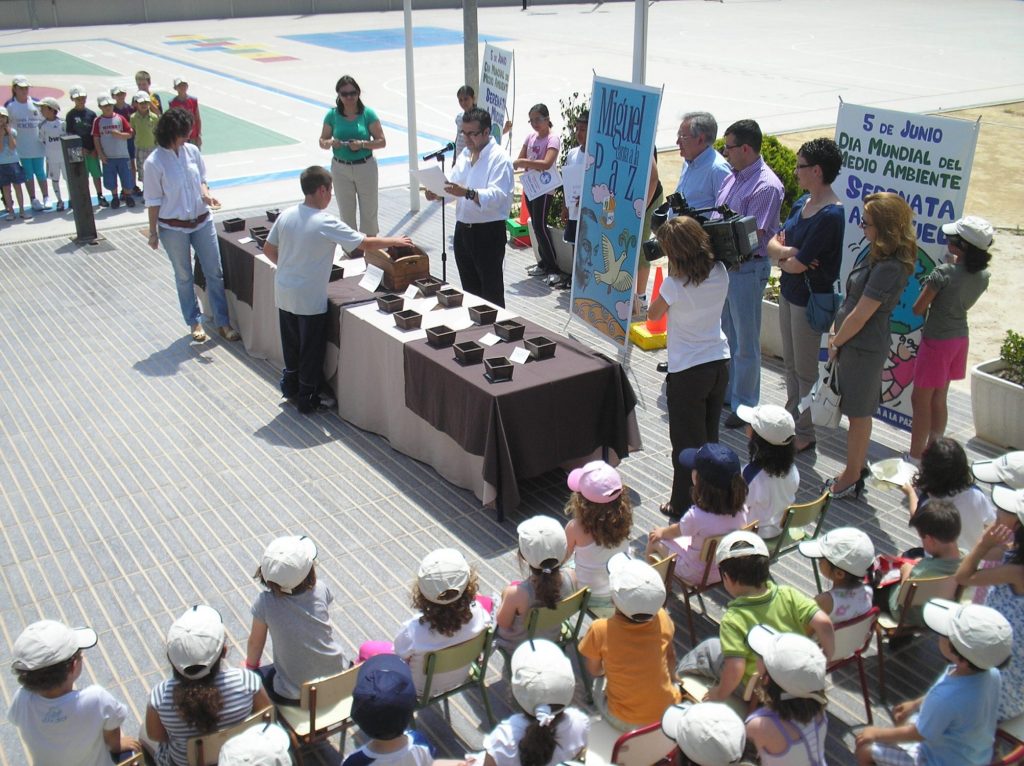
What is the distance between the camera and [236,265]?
27.2ft

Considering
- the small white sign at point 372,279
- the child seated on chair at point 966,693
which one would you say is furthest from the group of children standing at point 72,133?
the child seated on chair at point 966,693

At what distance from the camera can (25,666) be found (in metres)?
3.28

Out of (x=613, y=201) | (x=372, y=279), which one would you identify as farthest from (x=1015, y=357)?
(x=372, y=279)

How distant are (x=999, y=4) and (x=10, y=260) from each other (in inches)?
1963

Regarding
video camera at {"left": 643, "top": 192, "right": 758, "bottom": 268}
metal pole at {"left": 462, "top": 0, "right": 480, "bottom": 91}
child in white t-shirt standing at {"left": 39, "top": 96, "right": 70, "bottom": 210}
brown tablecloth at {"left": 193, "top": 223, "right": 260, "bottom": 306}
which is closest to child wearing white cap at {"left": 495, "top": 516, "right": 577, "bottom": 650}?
video camera at {"left": 643, "top": 192, "right": 758, "bottom": 268}

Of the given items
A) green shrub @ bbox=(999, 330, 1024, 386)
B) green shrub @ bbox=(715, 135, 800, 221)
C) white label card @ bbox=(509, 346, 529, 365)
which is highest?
green shrub @ bbox=(715, 135, 800, 221)

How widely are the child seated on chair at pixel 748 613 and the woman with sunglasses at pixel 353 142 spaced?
702 cm

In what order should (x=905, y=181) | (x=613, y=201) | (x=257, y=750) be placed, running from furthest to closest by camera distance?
(x=613, y=201)
(x=905, y=181)
(x=257, y=750)

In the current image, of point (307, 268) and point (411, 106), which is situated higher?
point (411, 106)

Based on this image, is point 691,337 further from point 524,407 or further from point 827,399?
point 827,399

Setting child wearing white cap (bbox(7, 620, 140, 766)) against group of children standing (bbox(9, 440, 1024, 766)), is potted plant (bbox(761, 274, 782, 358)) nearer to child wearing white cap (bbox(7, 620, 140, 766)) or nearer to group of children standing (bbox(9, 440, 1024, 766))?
group of children standing (bbox(9, 440, 1024, 766))

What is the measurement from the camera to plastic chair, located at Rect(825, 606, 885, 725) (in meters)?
3.98

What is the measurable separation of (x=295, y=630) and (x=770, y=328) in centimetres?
535

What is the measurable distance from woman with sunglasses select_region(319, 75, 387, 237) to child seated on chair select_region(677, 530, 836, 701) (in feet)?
23.0
